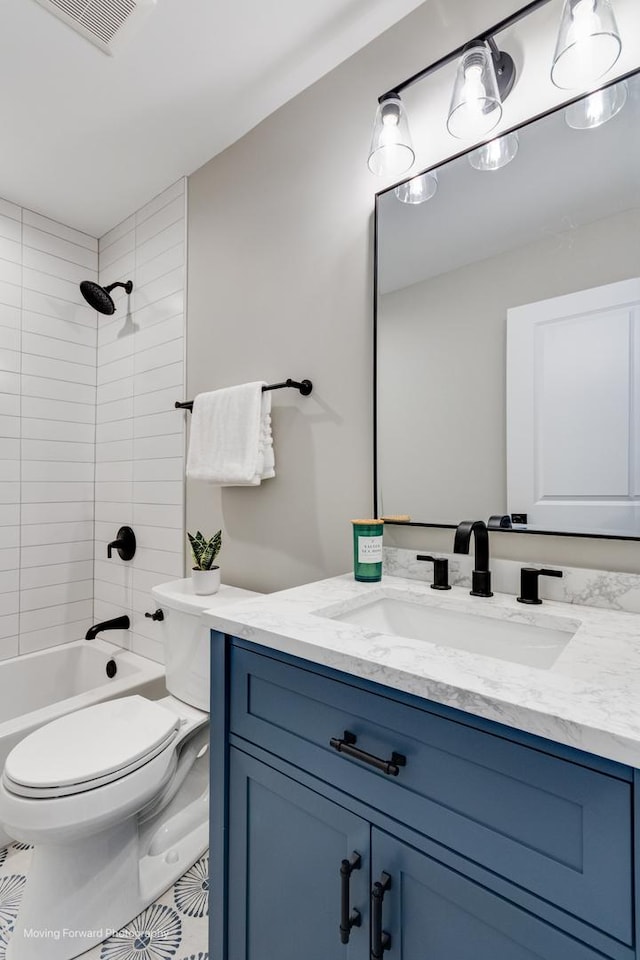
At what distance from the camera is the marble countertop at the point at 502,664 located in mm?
550

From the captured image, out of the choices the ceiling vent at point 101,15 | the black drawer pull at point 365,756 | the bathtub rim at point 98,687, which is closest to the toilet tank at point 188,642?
the bathtub rim at point 98,687

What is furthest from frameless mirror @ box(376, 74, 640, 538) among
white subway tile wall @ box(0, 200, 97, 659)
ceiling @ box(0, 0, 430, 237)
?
white subway tile wall @ box(0, 200, 97, 659)

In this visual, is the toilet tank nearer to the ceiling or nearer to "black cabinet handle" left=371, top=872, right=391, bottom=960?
"black cabinet handle" left=371, top=872, right=391, bottom=960

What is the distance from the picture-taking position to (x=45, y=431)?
7.83 feet

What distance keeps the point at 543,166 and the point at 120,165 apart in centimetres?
170

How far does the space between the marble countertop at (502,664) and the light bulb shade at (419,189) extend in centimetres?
105

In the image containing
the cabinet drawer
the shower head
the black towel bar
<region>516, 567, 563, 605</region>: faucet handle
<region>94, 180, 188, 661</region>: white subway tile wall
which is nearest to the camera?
the cabinet drawer

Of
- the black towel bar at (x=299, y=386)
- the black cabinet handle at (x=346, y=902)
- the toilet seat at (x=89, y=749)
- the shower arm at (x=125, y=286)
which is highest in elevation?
the shower arm at (x=125, y=286)

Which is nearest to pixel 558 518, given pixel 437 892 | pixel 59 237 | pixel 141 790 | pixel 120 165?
pixel 437 892

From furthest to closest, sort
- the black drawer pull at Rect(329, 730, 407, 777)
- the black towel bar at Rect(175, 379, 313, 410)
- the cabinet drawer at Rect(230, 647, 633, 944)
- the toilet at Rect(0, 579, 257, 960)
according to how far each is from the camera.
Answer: the black towel bar at Rect(175, 379, 313, 410), the toilet at Rect(0, 579, 257, 960), the black drawer pull at Rect(329, 730, 407, 777), the cabinet drawer at Rect(230, 647, 633, 944)

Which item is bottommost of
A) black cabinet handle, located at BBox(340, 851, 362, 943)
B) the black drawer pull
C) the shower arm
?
black cabinet handle, located at BBox(340, 851, 362, 943)

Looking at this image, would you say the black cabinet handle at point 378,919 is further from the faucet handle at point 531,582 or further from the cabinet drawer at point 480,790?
the faucet handle at point 531,582

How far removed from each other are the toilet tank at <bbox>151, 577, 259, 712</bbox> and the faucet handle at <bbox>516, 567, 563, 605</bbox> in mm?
889

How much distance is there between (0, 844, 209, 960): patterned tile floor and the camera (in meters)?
1.24
